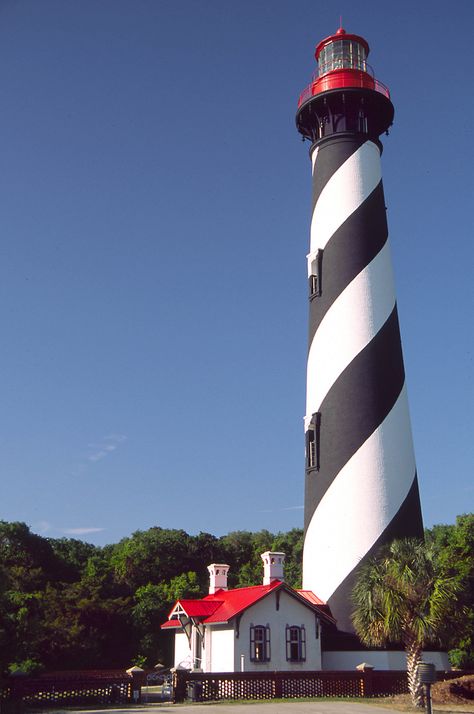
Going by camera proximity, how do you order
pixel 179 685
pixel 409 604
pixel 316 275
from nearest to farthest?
pixel 409 604 < pixel 179 685 < pixel 316 275

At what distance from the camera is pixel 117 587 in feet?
124

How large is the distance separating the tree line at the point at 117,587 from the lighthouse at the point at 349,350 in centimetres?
252

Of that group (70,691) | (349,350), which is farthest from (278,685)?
(349,350)

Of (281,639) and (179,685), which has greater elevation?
(281,639)

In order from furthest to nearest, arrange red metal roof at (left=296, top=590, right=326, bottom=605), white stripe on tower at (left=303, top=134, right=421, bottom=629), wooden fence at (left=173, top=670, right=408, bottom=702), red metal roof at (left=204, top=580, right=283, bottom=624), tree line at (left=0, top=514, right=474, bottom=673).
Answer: tree line at (left=0, top=514, right=474, bottom=673), red metal roof at (left=296, top=590, right=326, bottom=605), white stripe on tower at (left=303, top=134, right=421, bottom=629), red metal roof at (left=204, top=580, right=283, bottom=624), wooden fence at (left=173, top=670, right=408, bottom=702)

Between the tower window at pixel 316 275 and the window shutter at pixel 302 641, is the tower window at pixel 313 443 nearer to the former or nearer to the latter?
the tower window at pixel 316 275

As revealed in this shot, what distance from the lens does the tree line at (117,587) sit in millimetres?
23641

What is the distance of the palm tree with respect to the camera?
1884 cm

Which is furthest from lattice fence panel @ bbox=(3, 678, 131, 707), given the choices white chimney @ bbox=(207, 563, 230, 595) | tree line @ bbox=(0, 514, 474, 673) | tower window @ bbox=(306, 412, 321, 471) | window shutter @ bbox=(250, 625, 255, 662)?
tower window @ bbox=(306, 412, 321, 471)

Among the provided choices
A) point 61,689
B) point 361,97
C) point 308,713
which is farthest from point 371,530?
point 361,97

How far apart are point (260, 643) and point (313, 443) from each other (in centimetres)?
616

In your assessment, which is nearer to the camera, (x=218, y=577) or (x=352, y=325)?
(x=352, y=325)

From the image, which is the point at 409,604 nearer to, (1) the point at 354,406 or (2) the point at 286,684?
(2) the point at 286,684

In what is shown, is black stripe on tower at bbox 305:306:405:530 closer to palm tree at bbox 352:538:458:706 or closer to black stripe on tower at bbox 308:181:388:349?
black stripe on tower at bbox 308:181:388:349
